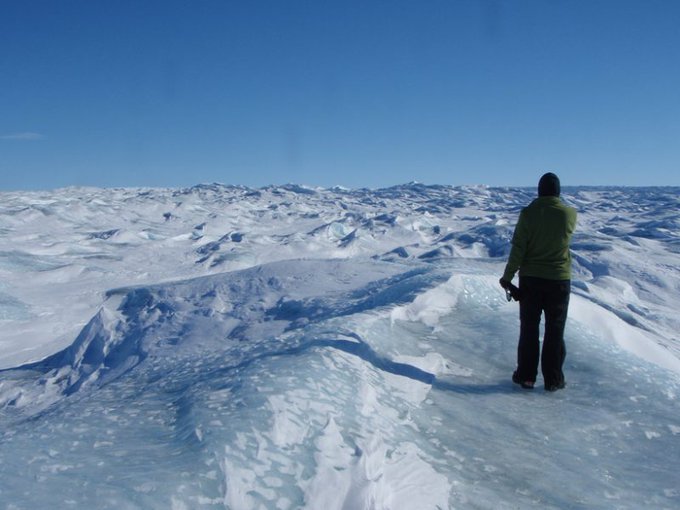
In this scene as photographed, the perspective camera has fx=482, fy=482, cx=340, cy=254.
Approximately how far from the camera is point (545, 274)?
2.76 m

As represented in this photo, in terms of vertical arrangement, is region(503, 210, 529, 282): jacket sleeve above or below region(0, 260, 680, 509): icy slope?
above

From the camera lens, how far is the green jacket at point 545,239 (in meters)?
2.74

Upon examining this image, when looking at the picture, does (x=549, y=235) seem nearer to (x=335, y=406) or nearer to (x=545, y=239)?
(x=545, y=239)

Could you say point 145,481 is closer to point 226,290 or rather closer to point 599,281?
point 226,290

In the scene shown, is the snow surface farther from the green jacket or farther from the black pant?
the green jacket

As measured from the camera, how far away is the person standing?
2.74 meters

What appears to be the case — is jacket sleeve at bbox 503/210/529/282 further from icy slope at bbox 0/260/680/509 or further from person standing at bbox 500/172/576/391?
icy slope at bbox 0/260/680/509

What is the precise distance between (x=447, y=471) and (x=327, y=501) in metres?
0.56

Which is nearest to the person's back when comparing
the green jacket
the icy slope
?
the green jacket

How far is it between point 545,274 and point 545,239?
20 centimetres

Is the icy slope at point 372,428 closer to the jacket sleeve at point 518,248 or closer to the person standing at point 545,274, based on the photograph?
the person standing at point 545,274

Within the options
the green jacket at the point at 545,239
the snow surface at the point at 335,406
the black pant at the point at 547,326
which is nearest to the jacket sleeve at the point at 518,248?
the green jacket at the point at 545,239

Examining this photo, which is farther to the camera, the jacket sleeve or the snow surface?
the jacket sleeve

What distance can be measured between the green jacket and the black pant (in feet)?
0.21
